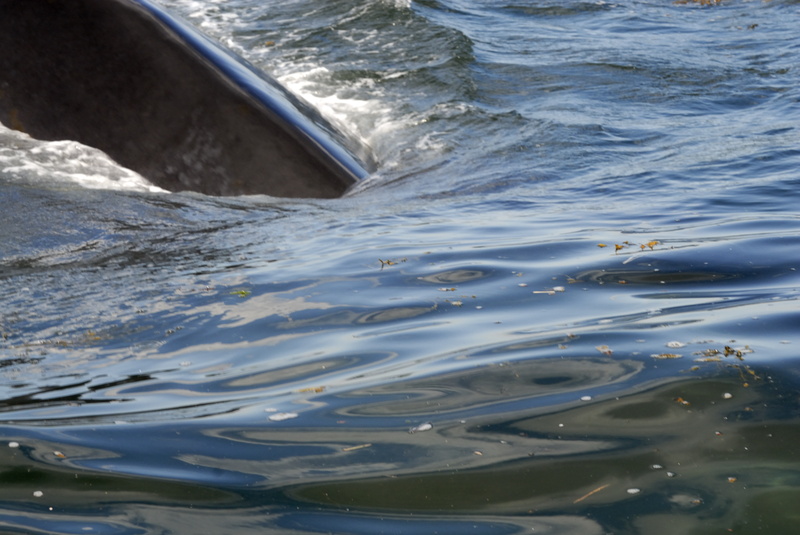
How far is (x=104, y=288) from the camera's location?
3.46 m

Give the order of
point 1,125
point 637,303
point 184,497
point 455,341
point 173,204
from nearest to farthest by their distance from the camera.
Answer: point 184,497 → point 455,341 → point 637,303 → point 173,204 → point 1,125

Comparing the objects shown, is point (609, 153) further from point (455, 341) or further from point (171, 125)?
point (455, 341)

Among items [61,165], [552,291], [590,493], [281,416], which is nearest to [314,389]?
[281,416]

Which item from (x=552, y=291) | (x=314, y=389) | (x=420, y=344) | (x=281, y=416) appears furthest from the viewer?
(x=552, y=291)

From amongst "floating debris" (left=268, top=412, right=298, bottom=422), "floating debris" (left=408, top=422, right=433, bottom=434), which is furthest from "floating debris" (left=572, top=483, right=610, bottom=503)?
"floating debris" (left=268, top=412, right=298, bottom=422)

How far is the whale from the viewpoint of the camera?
518 cm

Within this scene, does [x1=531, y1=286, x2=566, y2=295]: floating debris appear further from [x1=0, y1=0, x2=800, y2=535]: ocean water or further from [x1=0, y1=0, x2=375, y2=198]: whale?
[x1=0, y1=0, x2=375, y2=198]: whale

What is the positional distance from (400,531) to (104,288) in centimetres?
201

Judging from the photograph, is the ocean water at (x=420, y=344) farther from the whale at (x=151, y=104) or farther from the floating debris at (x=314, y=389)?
the whale at (x=151, y=104)

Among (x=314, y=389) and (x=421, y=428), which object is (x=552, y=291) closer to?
(x=314, y=389)

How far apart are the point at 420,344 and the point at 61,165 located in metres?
3.13

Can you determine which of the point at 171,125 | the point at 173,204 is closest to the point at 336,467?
the point at 173,204

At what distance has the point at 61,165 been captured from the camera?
5230 millimetres

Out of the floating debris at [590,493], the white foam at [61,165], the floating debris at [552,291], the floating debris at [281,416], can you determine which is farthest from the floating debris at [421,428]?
the white foam at [61,165]
